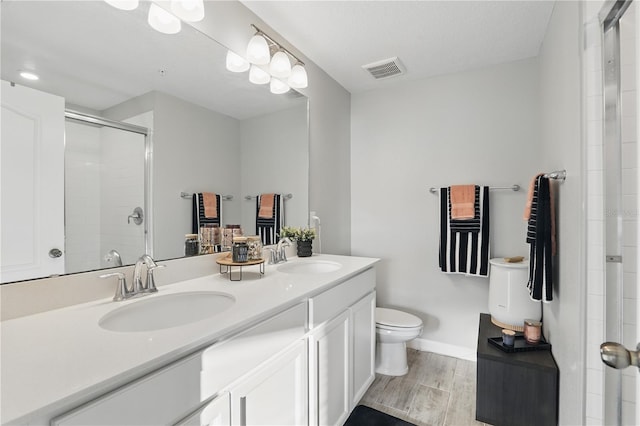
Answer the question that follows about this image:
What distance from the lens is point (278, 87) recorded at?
6.61ft

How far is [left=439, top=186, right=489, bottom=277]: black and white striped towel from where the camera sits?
2295 millimetres

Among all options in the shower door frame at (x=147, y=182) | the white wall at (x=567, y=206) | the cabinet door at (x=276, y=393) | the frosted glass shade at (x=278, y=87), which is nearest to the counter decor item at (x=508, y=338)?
the white wall at (x=567, y=206)

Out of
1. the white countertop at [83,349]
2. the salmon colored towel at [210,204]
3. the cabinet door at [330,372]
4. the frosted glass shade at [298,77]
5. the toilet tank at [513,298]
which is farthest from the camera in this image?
the frosted glass shade at [298,77]

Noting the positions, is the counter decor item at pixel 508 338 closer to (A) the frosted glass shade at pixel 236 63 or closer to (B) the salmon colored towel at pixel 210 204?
(B) the salmon colored towel at pixel 210 204

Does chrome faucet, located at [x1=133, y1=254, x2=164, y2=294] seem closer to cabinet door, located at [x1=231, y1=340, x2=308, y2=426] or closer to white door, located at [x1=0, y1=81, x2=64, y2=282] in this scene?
white door, located at [x1=0, y1=81, x2=64, y2=282]

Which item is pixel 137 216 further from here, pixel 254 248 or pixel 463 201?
pixel 463 201

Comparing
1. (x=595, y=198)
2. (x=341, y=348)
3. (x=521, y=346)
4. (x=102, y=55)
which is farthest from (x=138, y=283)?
(x=521, y=346)

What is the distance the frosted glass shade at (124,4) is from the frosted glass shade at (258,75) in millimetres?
674

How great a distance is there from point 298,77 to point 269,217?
987 mm

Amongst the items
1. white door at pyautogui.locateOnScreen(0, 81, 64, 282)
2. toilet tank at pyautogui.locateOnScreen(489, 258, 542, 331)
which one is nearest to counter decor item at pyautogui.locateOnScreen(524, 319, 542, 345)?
toilet tank at pyautogui.locateOnScreen(489, 258, 542, 331)

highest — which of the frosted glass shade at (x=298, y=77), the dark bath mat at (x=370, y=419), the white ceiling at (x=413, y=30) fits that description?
the white ceiling at (x=413, y=30)

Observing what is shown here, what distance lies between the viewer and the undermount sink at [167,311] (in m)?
1.05

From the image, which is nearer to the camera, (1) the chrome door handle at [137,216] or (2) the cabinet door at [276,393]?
(2) the cabinet door at [276,393]

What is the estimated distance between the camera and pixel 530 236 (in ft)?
5.43
